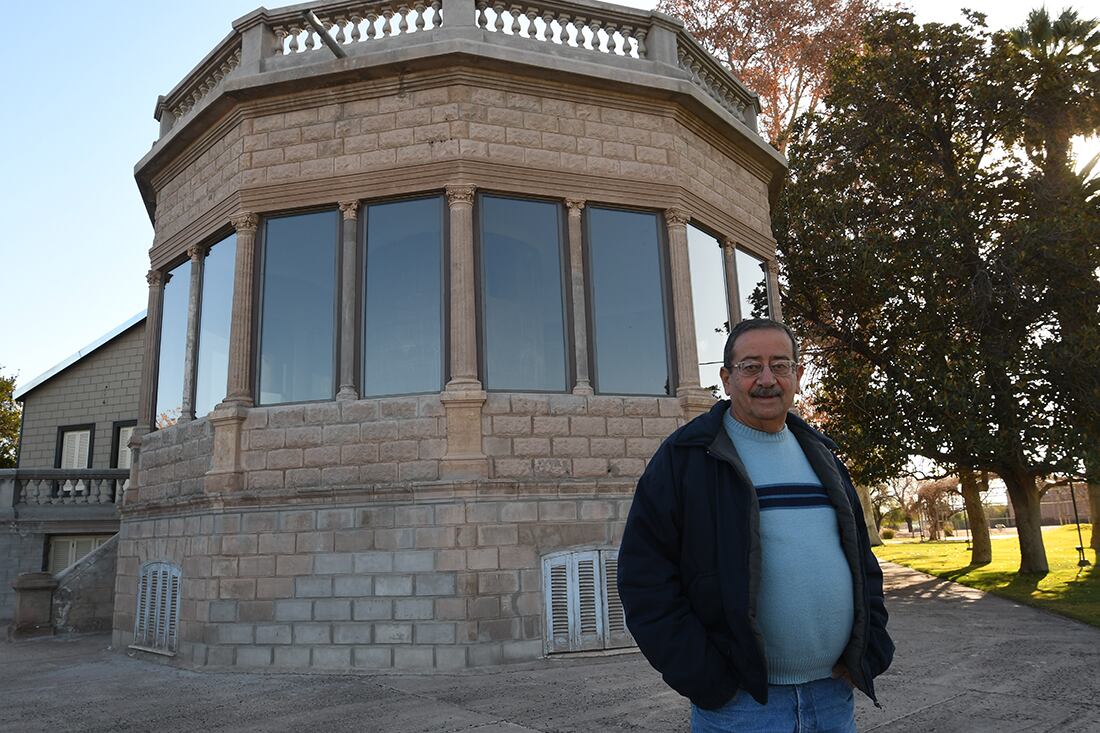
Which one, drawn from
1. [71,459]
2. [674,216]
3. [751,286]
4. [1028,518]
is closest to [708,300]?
[674,216]

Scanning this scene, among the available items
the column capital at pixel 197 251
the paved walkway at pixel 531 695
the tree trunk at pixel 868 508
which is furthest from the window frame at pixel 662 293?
the tree trunk at pixel 868 508

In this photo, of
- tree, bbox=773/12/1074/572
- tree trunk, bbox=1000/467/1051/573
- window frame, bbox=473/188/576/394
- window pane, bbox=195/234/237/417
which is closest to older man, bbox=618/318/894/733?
window frame, bbox=473/188/576/394

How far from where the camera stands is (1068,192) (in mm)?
16375

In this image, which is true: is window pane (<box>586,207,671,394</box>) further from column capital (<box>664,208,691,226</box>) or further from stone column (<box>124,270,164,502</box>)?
stone column (<box>124,270,164,502</box>)

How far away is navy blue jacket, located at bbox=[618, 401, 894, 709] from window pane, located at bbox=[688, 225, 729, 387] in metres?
8.13

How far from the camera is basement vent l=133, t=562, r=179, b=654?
400 inches

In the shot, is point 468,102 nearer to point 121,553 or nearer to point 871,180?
point 121,553

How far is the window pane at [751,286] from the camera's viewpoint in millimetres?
12664

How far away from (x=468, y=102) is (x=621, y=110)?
2181 millimetres

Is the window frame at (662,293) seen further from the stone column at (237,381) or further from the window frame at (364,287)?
the stone column at (237,381)

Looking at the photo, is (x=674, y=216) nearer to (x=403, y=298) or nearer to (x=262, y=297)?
(x=403, y=298)

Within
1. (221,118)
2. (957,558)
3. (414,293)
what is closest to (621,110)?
(414,293)

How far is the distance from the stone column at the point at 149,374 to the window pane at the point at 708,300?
333 inches

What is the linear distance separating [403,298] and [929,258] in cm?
1158
